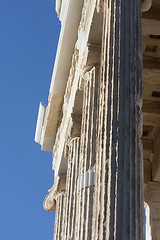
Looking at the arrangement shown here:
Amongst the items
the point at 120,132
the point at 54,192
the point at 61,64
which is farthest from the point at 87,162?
the point at 54,192

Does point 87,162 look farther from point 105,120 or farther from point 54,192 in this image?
point 54,192

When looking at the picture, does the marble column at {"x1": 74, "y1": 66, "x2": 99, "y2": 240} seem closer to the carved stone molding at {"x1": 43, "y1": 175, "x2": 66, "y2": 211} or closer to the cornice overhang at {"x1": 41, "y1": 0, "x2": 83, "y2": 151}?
the cornice overhang at {"x1": 41, "y1": 0, "x2": 83, "y2": 151}

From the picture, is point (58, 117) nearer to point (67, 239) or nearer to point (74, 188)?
point (74, 188)

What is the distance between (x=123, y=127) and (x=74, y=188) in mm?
5895

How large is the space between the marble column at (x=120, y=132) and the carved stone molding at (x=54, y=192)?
8.23m

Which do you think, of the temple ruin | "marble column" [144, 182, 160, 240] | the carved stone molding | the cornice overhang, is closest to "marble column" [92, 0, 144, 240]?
the temple ruin

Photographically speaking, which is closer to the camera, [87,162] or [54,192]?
[87,162]

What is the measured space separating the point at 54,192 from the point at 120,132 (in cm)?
960

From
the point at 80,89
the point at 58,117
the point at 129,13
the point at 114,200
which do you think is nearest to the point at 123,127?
the point at 114,200

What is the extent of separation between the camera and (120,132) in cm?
928

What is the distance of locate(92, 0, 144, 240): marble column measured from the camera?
8.59 metres

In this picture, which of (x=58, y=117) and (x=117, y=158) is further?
(x=58, y=117)

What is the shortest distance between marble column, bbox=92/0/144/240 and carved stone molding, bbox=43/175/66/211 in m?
8.23

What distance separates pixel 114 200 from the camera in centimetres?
870
